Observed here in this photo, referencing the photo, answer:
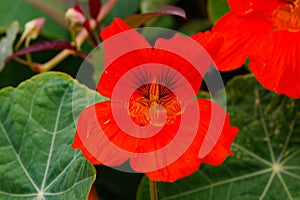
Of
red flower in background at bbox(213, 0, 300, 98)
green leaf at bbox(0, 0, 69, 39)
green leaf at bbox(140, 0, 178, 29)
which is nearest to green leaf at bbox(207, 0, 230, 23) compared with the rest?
green leaf at bbox(140, 0, 178, 29)

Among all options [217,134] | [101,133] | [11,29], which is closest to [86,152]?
[101,133]

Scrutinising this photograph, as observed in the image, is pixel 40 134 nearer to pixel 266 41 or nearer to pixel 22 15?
pixel 266 41

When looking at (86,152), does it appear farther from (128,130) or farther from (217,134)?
(217,134)

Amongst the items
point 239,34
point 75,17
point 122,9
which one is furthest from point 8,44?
point 239,34

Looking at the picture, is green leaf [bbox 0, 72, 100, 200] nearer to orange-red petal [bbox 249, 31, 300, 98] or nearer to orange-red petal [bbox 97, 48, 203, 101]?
orange-red petal [bbox 97, 48, 203, 101]

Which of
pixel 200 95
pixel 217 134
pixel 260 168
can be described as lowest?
pixel 260 168

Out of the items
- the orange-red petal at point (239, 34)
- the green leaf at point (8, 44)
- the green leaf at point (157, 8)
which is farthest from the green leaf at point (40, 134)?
the green leaf at point (157, 8)
